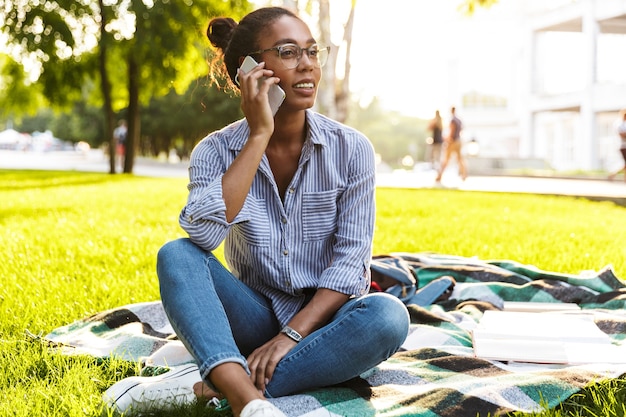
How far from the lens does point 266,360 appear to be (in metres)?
2.51

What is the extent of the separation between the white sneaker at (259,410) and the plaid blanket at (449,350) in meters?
0.28

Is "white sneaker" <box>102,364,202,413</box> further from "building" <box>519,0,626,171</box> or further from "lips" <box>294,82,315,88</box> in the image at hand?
"building" <box>519,0,626,171</box>

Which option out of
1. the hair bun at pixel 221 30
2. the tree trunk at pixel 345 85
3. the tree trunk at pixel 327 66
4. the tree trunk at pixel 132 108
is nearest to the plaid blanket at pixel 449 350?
the hair bun at pixel 221 30

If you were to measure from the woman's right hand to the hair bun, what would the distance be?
38 cm

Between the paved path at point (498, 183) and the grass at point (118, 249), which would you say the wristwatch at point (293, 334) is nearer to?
the grass at point (118, 249)

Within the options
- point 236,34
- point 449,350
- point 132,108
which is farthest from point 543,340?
point 132,108

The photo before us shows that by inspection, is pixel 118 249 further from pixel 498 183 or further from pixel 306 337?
pixel 498 183

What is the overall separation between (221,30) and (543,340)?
6.17 feet

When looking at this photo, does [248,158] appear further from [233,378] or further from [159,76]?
[159,76]

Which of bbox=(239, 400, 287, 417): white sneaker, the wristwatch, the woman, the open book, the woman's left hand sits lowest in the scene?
the open book

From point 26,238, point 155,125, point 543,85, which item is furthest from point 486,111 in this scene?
point 26,238

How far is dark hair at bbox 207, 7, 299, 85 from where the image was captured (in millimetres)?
2949

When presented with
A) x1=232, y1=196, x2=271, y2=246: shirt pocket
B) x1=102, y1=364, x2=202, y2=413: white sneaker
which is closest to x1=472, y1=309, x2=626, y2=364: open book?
x1=232, y1=196, x2=271, y2=246: shirt pocket

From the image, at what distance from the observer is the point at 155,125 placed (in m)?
41.8
